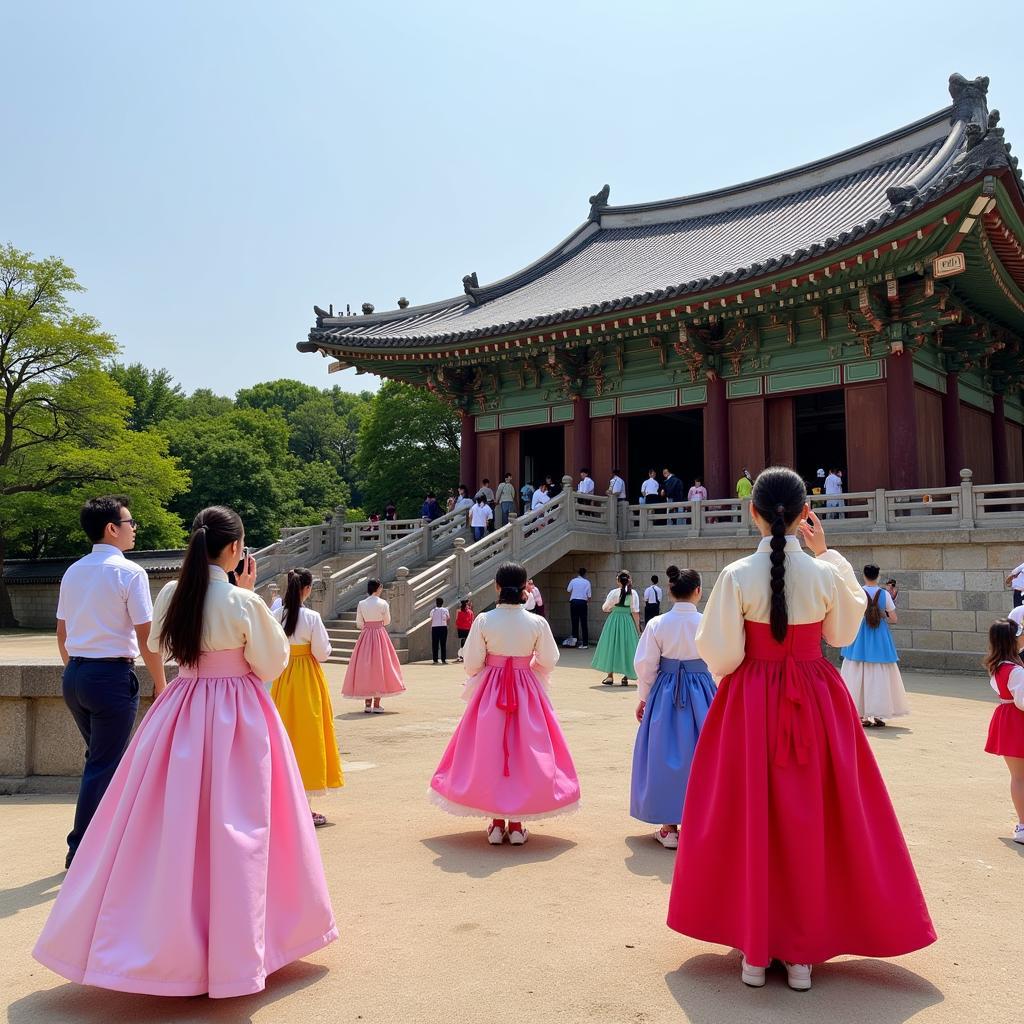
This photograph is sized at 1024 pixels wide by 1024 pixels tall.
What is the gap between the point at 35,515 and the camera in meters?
25.3

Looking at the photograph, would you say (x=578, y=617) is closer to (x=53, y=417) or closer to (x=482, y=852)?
(x=482, y=852)

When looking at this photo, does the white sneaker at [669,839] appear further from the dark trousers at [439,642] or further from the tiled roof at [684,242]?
the tiled roof at [684,242]

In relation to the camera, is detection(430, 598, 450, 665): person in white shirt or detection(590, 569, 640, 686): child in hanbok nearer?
detection(590, 569, 640, 686): child in hanbok

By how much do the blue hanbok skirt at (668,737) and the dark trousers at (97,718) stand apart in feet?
8.79

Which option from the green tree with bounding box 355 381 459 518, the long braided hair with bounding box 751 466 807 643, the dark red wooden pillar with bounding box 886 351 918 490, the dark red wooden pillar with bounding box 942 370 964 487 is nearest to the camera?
the long braided hair with bounding box 751 466 807 643

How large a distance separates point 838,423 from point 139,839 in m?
21.2

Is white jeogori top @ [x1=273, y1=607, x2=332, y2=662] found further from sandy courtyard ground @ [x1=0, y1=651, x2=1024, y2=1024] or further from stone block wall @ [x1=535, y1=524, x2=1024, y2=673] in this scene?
stone block wall @ [x1=535, y1=524, x2=1024, y2=673]

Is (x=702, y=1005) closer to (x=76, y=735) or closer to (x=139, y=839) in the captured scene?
(x=139, y=839)

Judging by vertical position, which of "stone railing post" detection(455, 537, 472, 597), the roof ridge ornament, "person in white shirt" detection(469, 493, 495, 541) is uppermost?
the roof ridge ornament

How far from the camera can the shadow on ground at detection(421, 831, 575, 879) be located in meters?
4.56

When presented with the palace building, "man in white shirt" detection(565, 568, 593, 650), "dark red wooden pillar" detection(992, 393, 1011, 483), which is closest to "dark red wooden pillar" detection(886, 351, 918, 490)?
the palace building

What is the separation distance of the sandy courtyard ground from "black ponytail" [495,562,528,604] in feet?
4.47

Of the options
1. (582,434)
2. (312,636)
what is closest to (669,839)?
(312,636)

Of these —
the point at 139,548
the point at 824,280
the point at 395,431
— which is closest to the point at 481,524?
the point at 824,280
